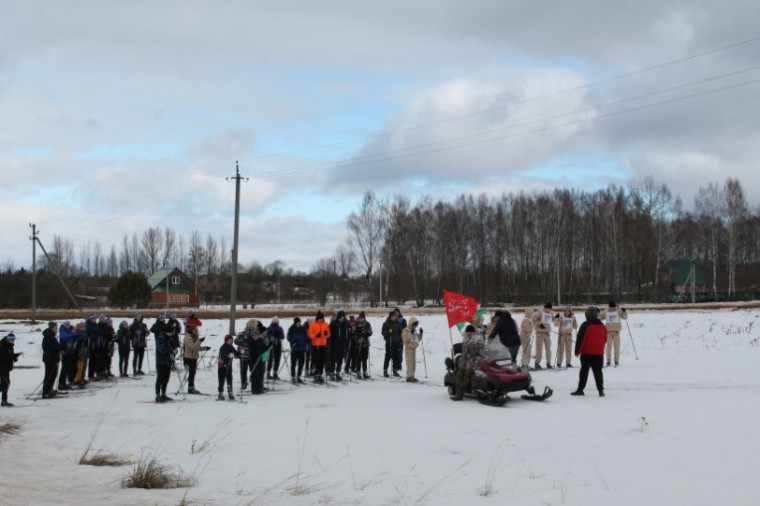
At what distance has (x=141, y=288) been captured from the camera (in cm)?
7550

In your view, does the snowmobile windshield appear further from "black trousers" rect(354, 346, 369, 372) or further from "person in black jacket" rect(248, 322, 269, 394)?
"person in black jacket" rect(248, 322, 269, 394)

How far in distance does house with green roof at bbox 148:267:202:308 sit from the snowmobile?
243 ft

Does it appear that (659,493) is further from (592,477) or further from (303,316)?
(303,316)

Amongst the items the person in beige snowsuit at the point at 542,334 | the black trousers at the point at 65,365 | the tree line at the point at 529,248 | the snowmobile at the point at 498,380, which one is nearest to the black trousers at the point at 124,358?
the black trousers at the point at 65,365

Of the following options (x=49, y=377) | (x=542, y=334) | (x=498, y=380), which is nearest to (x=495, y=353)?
(x=498, y=380)

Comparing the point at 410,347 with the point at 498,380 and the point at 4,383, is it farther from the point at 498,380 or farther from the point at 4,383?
the point at 4,383

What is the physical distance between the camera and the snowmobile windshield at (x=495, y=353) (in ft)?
51.8

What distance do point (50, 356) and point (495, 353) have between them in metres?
10.8

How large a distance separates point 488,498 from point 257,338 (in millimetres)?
10914

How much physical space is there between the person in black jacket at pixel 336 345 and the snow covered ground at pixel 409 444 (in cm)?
140

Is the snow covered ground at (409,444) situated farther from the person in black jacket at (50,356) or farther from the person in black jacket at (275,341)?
the person in black jacket at (275,341)

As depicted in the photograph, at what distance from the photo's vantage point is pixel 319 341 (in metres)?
20.3

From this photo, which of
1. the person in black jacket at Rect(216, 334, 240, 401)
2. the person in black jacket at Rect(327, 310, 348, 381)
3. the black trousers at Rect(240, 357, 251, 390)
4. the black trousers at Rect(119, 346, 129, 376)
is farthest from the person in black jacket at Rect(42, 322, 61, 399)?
the person in black jacket at Rect(327, 310, 348, 381)

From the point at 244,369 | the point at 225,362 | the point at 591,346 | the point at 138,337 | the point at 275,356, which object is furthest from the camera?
the point at 138,337
